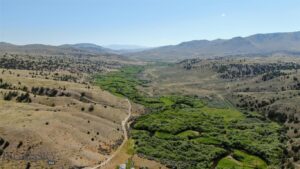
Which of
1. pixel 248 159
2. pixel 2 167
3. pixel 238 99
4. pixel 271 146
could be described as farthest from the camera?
pixel 238 99

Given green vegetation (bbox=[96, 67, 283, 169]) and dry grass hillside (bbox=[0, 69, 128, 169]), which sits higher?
dry grass hillside (bbox=[0, 69, 128, 169])

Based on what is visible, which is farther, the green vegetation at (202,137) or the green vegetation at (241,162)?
the green vegetation at (202,137)

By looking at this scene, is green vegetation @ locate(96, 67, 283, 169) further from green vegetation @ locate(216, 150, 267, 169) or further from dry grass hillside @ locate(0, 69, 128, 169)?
dry grass hillside @ locate(0, 69, 128, 169)

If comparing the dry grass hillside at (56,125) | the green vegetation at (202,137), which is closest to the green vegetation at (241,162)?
the green vegetation at (202,137)

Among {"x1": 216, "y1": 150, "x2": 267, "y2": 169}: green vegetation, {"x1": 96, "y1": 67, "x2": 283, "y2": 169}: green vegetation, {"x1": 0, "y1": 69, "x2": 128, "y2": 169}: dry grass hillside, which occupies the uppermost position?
{"x1": 0, "y1": 69, "x2": 128, "y2": 169}: dry grass hillside

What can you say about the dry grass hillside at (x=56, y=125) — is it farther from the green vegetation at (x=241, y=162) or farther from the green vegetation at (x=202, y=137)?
the green vegetation at (x=241, y=162)

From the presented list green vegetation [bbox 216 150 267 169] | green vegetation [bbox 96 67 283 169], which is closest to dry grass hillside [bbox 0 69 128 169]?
green vegetation [bbox 96 67 283 169]

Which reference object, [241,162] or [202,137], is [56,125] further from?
[241,162]

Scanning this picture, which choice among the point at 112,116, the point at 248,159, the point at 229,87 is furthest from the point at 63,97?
the point at 229,87

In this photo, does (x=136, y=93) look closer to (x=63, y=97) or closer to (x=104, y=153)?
(x=63, y=97)
